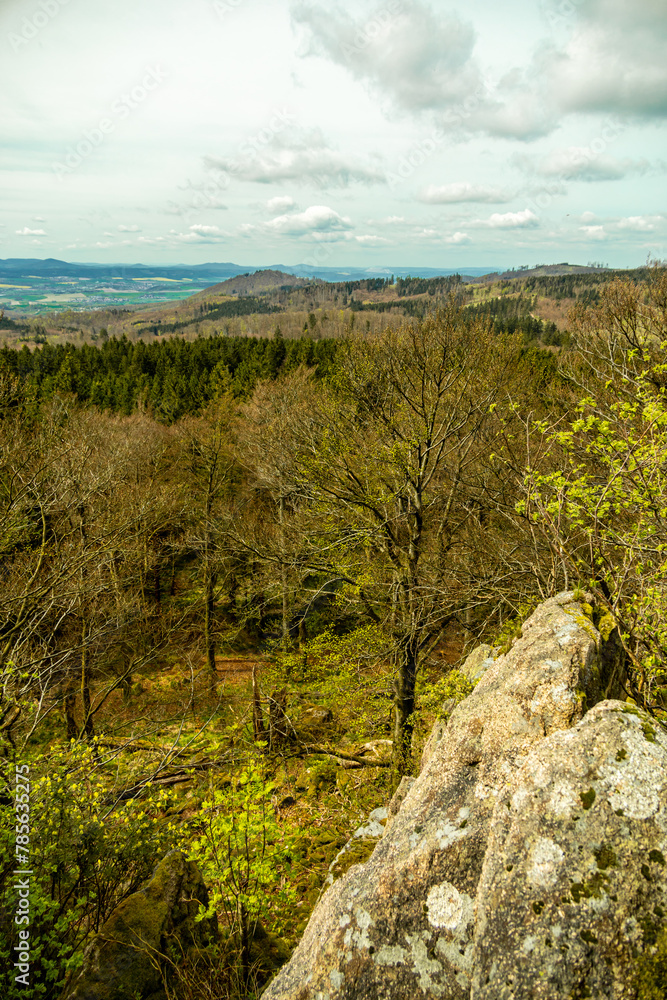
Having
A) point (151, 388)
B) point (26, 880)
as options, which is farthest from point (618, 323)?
point (151, 388)

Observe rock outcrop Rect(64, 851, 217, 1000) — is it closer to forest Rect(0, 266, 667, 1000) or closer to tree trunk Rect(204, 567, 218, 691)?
forest Rect(0, 266, 667, 1000)

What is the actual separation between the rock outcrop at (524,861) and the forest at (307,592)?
95 cm

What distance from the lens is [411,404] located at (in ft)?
39.7

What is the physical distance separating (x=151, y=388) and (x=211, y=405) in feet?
82.5

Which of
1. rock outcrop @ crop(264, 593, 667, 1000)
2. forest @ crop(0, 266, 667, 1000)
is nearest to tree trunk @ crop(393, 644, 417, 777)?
forest @ crop(0, 266, 667, 1000)

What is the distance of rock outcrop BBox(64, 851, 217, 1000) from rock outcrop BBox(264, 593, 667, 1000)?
2.33 metres

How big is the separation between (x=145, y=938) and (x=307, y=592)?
10.8 m

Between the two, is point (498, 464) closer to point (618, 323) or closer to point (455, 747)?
point (618, 323)

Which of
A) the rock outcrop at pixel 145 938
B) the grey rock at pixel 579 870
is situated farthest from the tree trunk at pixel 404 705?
the grey rock at pixel 579 870

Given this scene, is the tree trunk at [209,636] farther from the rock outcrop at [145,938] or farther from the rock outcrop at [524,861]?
the rock outcrop at [524,861]

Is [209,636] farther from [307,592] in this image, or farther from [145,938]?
[145,938]

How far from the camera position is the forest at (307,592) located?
6.19 m

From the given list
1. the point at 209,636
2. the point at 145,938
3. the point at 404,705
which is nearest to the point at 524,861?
the point at 145,938

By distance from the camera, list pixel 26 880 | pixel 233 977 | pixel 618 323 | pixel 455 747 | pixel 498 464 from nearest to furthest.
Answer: pixel 455 747 < pixel 26 880 < pixel 233 977 < pixel 618 323 < pixel 498 464
